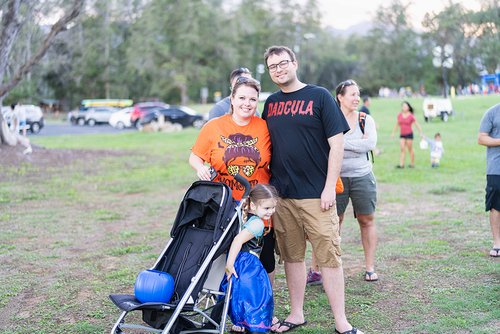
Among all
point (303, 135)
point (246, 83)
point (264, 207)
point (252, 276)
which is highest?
point (246, 83)

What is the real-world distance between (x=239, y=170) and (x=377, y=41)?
3137 inches

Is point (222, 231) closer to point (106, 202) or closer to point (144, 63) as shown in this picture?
point (106, 202)

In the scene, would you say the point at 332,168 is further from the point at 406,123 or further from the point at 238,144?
the point at 406,123

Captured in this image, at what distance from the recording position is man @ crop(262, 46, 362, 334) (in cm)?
418

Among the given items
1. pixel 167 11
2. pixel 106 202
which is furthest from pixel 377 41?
pixel 106 202

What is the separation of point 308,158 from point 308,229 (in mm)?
513

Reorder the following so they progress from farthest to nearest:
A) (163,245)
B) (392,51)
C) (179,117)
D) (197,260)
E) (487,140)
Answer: (392,51), (179,117), (163,245), (487,140), (197,260)

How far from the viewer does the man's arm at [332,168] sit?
4.19 m

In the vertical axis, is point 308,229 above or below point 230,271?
above

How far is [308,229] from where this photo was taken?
4.36m

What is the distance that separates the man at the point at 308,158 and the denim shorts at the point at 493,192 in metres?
2.43

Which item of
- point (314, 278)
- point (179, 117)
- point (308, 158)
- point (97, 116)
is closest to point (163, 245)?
point (314, 278)

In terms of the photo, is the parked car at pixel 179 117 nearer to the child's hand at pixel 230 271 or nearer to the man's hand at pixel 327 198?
the man's hand at pixel 327 198

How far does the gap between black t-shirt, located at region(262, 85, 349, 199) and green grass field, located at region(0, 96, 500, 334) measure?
3.63 ft
